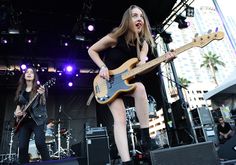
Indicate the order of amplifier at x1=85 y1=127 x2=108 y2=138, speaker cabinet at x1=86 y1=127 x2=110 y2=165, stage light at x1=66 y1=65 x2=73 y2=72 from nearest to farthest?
1. speaker cabinet at x1=86 y1=127 x2=110 y2=165
2. amplifier at x1=85 y1=127 x2=108 y2=138
3. stage light at x1=66 y1=65 x2=73 y2=72

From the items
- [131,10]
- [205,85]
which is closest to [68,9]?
[131,10]

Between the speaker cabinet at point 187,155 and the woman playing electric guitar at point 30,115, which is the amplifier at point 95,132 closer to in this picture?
the woman playing electric guitar at point 30,115

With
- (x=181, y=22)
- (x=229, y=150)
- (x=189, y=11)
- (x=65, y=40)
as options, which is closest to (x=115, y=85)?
(x=229, y=150)

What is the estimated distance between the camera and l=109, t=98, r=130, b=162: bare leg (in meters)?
1.51

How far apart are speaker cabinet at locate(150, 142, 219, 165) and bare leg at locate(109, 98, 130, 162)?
0.37 meters

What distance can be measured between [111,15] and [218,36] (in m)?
5.61

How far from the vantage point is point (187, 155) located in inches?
48.4

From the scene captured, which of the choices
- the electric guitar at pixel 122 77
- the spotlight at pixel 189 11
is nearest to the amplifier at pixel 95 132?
the electric guitar at pixel 122 77

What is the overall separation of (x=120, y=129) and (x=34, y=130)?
181cm

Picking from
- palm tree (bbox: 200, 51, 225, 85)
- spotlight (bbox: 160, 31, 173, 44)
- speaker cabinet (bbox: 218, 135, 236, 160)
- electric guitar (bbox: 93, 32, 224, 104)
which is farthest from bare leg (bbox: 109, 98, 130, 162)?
palm tree (bbox: 200, 51, 225, 85)

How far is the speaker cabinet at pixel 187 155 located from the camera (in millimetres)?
1180

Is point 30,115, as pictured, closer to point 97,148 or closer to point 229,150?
point 97,148

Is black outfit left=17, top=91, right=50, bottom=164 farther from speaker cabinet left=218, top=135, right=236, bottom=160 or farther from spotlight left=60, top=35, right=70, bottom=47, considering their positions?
spotlight left=60, top=35, right=70, bottom=47

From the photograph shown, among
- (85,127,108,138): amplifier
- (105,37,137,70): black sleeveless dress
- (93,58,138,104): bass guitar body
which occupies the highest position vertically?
(105,37,137,70): black sleeveless dress
